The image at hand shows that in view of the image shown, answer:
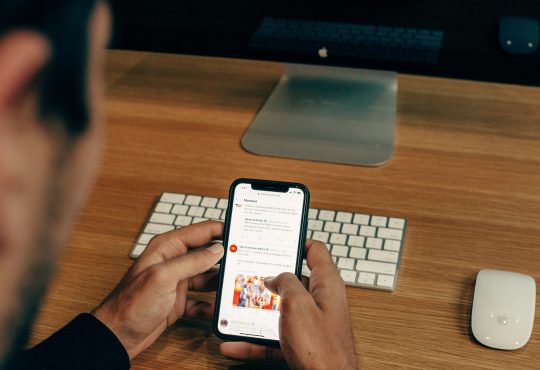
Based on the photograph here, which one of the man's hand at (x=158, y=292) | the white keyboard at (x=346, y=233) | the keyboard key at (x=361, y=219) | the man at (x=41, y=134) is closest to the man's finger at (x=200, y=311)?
the man's hand at (x=158, y=292)

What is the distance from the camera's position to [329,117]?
990 mm

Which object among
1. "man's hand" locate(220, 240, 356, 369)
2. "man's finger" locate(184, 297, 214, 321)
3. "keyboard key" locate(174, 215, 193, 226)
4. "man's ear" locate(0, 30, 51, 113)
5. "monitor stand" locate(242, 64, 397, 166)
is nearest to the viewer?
"man's ear" locate(0, 30, 51, 113)

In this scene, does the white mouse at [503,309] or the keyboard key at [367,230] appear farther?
the keyboard key at [367,230]

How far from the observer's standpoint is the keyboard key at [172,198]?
0.83m

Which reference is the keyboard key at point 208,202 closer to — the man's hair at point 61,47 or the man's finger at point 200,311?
the man's finger at point 200,311

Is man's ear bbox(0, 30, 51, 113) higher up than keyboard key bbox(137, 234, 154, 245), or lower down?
higher up

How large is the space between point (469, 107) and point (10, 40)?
0.89 meters

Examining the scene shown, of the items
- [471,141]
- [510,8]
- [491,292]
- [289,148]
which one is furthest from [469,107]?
[491,292]

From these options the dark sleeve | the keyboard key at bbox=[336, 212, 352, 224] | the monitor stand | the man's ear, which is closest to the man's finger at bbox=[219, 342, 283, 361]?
the dark sleeve

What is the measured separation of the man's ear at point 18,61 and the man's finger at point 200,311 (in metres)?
0.49

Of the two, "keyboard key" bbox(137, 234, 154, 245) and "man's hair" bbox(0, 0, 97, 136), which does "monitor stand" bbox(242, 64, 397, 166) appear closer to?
"keyboard key" bbox(137, 234, 154, 245)

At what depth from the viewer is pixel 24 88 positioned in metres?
0.23

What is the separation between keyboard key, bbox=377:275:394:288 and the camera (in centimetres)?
70

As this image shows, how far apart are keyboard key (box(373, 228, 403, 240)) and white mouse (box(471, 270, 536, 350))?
11 cm
